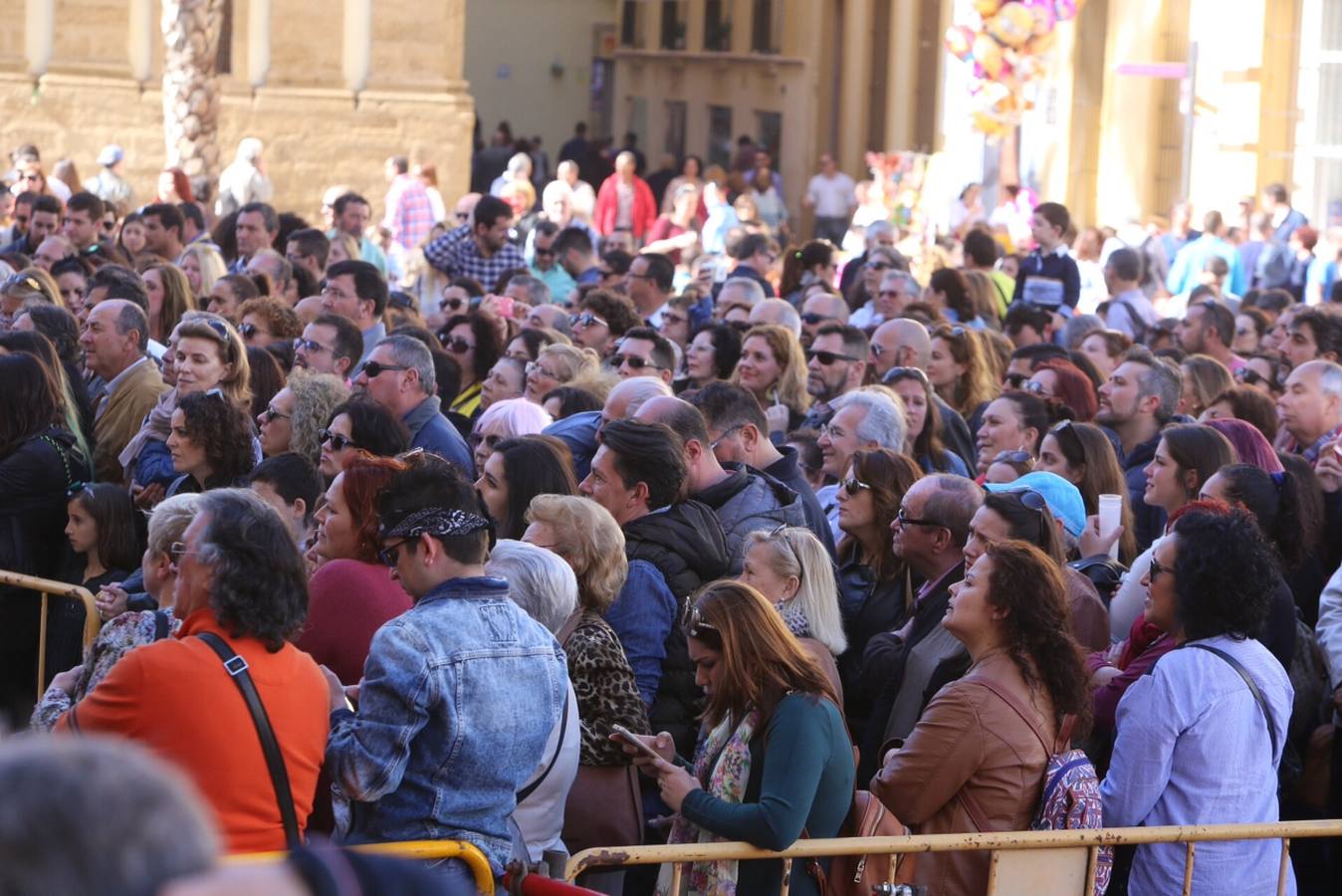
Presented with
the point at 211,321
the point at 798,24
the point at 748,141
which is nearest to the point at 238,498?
the point at 211,321

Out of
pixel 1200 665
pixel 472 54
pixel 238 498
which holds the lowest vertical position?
pixel 1200 665

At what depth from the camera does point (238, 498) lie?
4.05 meters

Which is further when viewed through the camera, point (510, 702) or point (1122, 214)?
point (1122, 214)

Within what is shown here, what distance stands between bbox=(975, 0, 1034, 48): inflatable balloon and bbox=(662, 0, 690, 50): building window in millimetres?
18453

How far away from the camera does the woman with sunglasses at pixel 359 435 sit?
6.48m

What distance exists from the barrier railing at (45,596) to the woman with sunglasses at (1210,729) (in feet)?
10.3

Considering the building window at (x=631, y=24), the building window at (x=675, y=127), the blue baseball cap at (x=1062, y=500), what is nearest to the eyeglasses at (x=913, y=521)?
the blue baseball cap at (x=1062, y=500)

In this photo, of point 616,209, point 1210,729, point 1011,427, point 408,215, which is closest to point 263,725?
point 1210,729

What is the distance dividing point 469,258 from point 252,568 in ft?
32.8

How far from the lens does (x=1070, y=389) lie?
345 inches

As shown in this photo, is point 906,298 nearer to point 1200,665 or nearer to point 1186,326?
point 1186,326

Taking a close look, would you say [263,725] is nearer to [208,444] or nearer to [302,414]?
[208,444]

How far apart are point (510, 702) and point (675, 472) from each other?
1.95 meters

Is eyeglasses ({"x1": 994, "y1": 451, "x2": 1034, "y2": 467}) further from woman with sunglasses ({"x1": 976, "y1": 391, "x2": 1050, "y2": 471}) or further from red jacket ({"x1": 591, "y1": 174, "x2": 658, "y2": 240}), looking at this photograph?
red jacket ({"x1": 591, "y1": 174, "x2": 658, "y2": 240})
